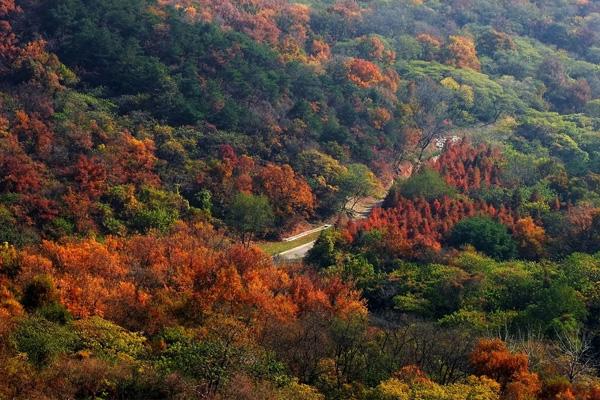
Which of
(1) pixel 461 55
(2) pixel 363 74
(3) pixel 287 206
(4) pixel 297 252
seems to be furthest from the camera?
(1) pixel 461 55

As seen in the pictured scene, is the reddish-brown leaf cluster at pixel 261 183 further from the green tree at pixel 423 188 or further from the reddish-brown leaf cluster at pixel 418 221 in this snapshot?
the green tree at pixel 423 188

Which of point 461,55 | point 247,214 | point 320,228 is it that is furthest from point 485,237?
point 461,55

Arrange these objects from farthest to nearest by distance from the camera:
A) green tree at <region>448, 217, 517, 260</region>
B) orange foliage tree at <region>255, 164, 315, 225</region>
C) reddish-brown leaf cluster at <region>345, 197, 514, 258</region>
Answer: orange foliage tree at <region>255, 164, 315, 225</region> < green tree at <region>448, 217, 517, 260</region> < reddish-brown leaf cluster at <region>345, 197, 514, 258</region>

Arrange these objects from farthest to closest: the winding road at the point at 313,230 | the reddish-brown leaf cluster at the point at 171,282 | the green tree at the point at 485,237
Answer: the winding road at the point at 313,230, the green tree at the point at 485,237, the reddish-brown leaf cluster at the point at 171,282

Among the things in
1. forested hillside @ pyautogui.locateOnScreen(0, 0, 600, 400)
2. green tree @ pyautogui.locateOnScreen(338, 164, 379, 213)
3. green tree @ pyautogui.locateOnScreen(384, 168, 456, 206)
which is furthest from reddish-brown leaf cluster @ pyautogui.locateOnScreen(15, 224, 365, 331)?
green tree @ pyautogui.locateOnScreen(384, 168, 456, 206)

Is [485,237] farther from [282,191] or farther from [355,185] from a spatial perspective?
[282,191]

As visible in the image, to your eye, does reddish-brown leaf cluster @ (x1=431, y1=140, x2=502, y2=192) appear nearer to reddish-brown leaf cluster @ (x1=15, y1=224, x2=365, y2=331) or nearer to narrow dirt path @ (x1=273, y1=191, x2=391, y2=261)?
narrow dirt path @ (x1=273, y1=191, x2=391, y2=261)

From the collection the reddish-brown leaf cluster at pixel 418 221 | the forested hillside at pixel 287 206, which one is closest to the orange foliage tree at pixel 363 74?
the forested hillside at pixel 287 206

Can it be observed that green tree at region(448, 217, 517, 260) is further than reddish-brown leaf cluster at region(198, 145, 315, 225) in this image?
No
